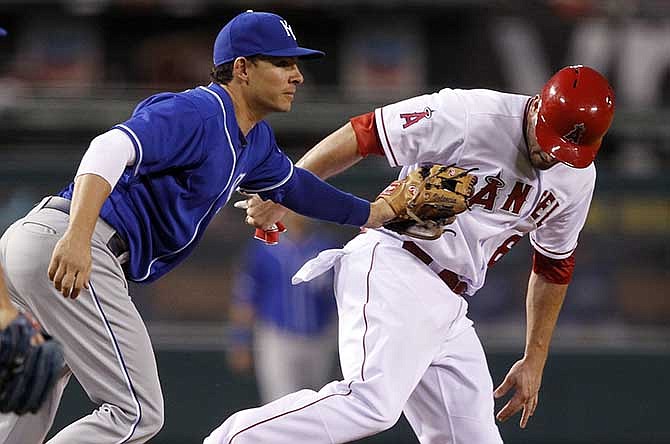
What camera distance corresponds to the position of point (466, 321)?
12.9 feet

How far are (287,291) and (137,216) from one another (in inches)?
152

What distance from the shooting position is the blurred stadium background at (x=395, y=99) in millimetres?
7430

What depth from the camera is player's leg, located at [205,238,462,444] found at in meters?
3.51

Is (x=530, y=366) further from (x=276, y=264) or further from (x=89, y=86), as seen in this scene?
(x=89, y=86)

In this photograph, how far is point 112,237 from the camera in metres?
3.29

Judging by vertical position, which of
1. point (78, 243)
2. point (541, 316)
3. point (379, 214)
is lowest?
point (541, 316)

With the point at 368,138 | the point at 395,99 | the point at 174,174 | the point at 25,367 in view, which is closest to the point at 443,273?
the point at 368,138

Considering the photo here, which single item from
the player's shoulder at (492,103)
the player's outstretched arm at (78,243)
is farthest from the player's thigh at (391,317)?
the player's outstretched arm at (78,243)

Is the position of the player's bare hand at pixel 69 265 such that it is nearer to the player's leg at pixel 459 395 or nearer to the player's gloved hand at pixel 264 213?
the player's gloved hand at pixel 264 213

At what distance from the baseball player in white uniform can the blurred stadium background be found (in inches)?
142

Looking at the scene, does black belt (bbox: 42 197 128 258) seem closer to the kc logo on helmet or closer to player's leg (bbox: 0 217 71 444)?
player's leg (bbox: 0 217 71 444)

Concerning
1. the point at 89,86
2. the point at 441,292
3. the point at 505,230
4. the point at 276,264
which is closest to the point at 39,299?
the point at 441,292

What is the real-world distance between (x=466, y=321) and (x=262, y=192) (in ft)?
2.78

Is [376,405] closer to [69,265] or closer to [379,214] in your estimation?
[379,214]
